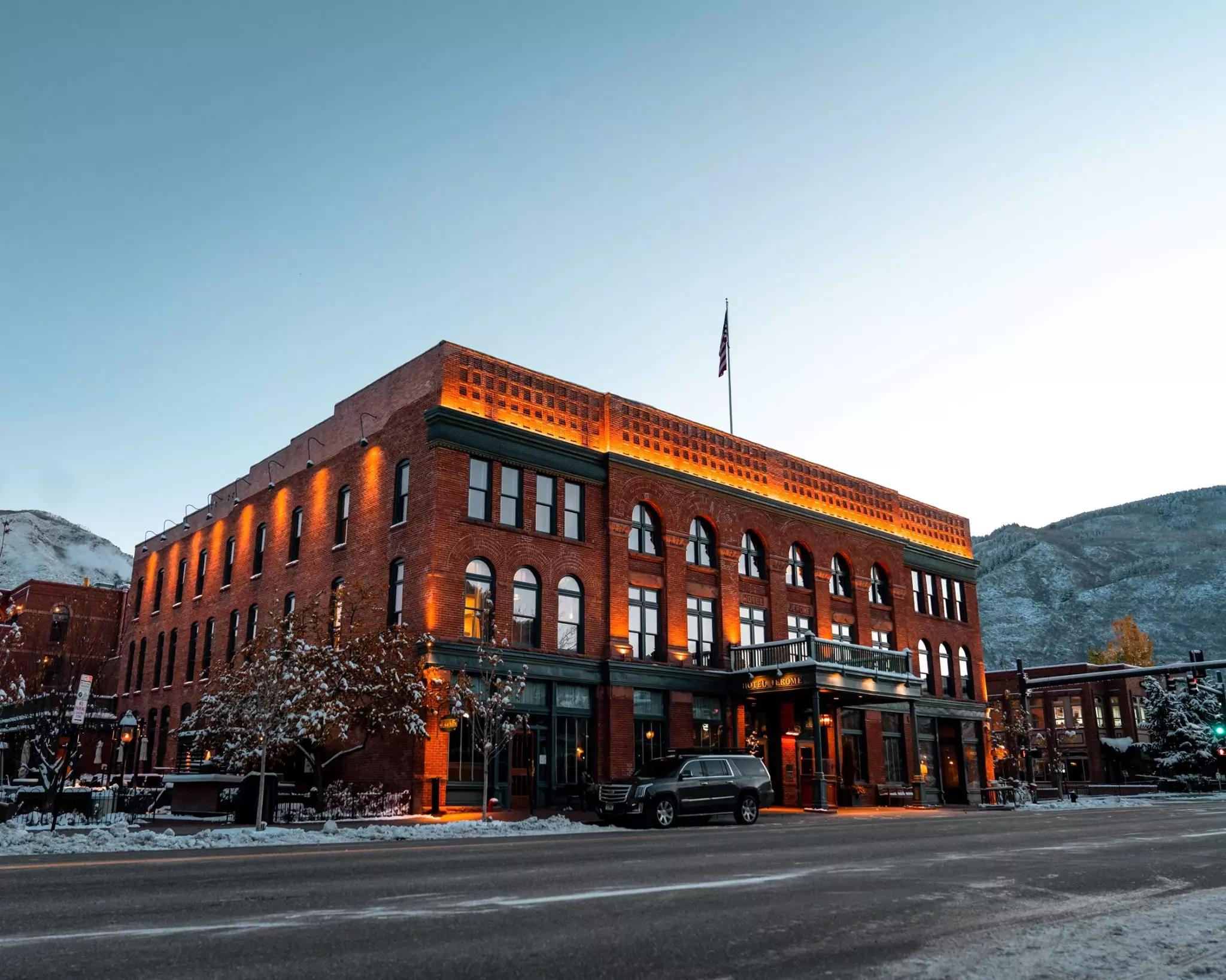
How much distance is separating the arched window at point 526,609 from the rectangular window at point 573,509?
243 centimetres

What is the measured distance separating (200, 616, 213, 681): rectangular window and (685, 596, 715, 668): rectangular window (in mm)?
20583

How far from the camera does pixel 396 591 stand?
32.1m

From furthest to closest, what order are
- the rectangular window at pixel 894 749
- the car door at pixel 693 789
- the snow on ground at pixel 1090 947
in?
the rectangular window at pixel 894 749 → the car door at pixel 693 789 → the snow on ground at pixel 1090 947

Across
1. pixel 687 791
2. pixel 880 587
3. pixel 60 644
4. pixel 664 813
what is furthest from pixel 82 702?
pixel 880 587

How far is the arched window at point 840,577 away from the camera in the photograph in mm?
44781

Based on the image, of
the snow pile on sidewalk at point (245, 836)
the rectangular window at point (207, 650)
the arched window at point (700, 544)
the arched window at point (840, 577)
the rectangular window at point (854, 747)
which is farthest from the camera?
the arched window at point (840, 577)

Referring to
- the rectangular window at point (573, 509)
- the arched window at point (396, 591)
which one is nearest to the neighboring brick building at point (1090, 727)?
the rectangular window at point (573, 509)

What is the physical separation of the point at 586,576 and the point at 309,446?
12.9 metres

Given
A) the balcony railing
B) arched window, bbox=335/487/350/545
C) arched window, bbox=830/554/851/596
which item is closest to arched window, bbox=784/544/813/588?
arched window, bbox=830/554/851/596

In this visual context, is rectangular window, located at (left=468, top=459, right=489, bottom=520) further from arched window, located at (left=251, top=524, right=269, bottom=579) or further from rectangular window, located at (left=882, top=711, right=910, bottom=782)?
rectangular window, located at (left=882, top=711, right=910, bottom=782)

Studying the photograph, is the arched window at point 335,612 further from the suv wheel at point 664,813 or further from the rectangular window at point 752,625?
the rectangular window at point 752,625

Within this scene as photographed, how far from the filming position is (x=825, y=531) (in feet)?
145

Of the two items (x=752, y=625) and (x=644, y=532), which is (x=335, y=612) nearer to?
(x=644, y=532)

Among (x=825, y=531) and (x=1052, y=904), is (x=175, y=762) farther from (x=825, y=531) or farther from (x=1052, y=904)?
(x=1052, y=904)
